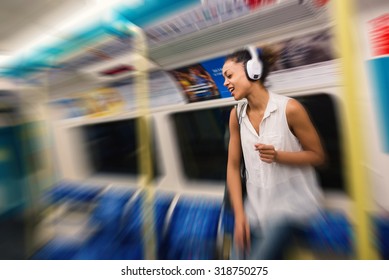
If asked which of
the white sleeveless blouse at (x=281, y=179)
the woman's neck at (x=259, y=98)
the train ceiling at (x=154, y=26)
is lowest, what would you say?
the white sleeveless blouse at (x=281, y=179)

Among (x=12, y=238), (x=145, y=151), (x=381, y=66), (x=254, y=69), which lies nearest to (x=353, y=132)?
(x=381, y=66)

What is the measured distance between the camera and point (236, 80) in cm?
106

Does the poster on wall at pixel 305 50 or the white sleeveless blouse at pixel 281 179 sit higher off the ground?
the poster on wall at pixel 305 50

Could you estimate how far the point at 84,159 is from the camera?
7.04 ft

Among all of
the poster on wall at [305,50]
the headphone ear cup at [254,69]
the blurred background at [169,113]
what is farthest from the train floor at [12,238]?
the poster on wall at [305,50]

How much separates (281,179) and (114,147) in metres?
1.49

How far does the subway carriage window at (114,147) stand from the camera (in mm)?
1758

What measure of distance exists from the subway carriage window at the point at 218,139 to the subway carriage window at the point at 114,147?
297mm

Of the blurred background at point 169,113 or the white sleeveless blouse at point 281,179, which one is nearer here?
the blurred background at point 169,113

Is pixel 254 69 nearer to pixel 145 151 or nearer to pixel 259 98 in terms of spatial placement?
pixel 259 98

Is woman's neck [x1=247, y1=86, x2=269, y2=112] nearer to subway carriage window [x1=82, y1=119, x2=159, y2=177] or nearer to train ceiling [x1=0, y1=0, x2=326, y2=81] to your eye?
train ceiling [x1=0, y1=0, x2=326, y2=81]

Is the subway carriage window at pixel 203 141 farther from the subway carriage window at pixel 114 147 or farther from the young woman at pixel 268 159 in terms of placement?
the subway carriage window at pixel 114 147

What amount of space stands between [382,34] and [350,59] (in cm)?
25
